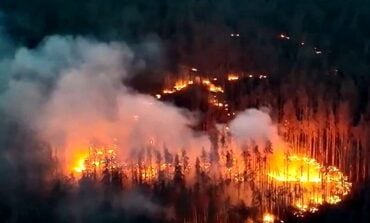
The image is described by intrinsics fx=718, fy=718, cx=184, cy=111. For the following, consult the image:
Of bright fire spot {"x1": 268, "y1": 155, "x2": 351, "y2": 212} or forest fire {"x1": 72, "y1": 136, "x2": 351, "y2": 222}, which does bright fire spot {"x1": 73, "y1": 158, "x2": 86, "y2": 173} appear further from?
bright fire spot {"x1": 268, "y1": 155, "x2": 351, "y2": 212}

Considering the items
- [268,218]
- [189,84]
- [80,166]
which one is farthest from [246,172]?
[189,84]

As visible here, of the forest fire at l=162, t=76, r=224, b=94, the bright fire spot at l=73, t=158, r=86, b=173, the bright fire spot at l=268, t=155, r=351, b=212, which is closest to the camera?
the bright fire spot at l=268, t=155, r=351, b=212

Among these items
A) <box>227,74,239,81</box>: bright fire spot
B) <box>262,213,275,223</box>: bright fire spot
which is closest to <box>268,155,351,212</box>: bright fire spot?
<box>262,213,275,223</box>: bright fire spot

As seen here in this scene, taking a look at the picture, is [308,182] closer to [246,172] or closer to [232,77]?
[246,172]

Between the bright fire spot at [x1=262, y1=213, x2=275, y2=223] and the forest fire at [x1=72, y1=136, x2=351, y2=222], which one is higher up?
the forest fire at [x1=72, y1=136, x2=351, y2=222]

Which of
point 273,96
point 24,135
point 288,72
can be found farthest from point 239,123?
point 24,135

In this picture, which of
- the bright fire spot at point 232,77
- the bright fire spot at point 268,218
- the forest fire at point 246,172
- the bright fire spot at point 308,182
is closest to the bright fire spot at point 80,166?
the forest fire at point 246,172

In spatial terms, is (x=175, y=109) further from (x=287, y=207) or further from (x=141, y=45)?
(x=287, y=207)

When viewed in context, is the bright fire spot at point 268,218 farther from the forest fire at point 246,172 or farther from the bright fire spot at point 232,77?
the bright fire spot at point 232,77

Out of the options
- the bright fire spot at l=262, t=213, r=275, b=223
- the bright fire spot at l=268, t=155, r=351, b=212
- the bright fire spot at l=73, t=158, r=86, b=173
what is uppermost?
the bright fire spot at l=73, t=158, r=86, b=173
